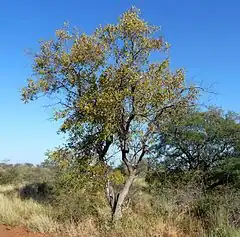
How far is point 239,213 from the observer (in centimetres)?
1150

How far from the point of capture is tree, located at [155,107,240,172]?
17.7 m

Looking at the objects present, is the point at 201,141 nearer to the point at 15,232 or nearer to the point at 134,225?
the point at 134,225

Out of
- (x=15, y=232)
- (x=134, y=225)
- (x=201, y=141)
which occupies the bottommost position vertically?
(x=15, y=232)

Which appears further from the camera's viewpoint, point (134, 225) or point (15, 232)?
point (15, 232)

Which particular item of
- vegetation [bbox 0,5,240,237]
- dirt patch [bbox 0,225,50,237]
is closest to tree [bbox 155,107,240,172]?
vegetation [bbox 0,5,240,237]

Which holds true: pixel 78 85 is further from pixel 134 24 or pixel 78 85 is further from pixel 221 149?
pixel 221 149

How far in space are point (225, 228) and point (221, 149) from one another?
7.45 meters

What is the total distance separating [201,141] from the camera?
701 inches

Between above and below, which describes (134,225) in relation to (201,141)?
below

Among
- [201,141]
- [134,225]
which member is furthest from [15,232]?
[201,141]

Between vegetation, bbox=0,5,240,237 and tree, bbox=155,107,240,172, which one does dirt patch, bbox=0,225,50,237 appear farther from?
tree, bbox=155,107,240,172

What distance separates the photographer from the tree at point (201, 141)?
58.1 feet

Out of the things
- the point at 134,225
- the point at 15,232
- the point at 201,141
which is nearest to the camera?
the point at 134,225

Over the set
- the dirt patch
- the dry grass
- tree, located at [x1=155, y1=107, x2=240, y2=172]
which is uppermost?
tree, located at [x1=155, y1=107, x2=240, y2=172]
